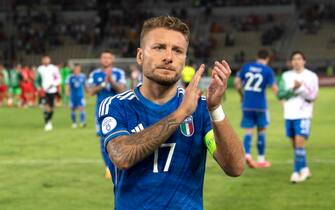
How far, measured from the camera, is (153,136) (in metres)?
3.59

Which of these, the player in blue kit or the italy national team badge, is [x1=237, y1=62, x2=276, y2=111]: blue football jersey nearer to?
the player in blue kit

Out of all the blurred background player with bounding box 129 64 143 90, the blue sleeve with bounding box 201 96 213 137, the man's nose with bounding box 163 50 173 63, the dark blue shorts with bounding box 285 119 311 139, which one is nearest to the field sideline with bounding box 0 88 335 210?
the dark blue shorts with bounding box 285 119 311 139

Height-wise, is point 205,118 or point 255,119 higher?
point 205,118

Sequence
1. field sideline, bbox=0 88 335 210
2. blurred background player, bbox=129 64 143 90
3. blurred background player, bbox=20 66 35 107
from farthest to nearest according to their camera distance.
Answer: blurred background player, bbox=129 64 143 90
blurred background player, bbox=20 66 35 107
field sideline, bbox=0 88 335 210

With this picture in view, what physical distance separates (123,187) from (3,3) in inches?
2182

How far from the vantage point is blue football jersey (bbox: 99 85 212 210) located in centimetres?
376

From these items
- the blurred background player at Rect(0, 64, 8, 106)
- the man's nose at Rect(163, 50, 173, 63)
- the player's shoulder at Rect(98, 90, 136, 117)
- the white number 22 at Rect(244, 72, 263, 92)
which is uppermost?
the man's nose at Rect(163, 50, 173, 63)

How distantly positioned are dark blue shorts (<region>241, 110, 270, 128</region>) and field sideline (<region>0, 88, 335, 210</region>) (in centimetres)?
87

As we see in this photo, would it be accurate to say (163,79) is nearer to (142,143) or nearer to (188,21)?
(142,143)

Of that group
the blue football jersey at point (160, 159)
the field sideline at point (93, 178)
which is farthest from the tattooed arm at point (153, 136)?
the field sideline at point (93, 178)

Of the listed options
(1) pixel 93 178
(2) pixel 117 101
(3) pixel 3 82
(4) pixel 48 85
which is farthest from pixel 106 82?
(3) pixel 3 82

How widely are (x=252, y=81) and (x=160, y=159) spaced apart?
994 centimetres

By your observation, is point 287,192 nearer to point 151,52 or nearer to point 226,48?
point 151,52

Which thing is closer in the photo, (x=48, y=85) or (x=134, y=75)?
(x=48, y=85)
